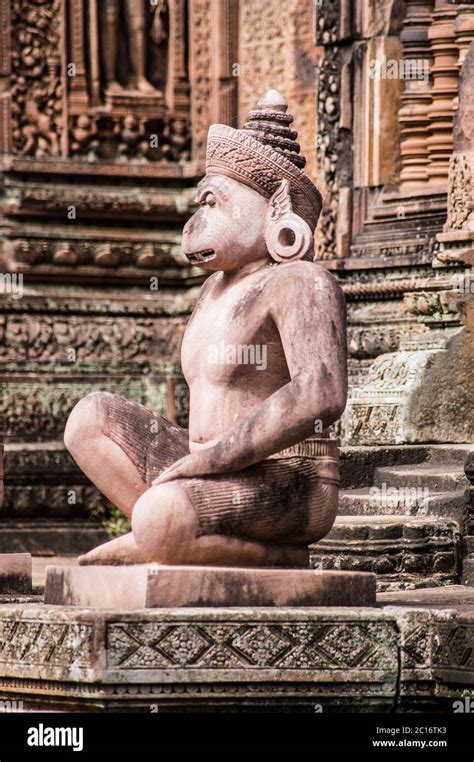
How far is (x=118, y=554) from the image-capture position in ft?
24.3

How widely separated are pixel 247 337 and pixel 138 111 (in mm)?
8470

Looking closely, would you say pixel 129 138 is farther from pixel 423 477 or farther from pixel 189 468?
pixel 189 468

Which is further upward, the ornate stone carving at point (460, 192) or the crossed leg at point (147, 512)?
the ornate stone carving at point (460, 192)

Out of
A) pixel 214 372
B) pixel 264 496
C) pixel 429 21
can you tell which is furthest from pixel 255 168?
pixel 429 21

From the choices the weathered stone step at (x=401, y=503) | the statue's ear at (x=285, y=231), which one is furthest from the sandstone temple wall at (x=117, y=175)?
the statue's ear at (x=285, y=231)

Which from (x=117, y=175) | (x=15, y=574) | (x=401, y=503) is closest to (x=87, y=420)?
(x=15, y=574)

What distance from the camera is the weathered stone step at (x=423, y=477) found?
9.68 m

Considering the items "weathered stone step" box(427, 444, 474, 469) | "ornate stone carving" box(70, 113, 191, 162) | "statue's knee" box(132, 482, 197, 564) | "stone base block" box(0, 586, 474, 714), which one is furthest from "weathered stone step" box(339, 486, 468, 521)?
"ornate stone carving" box(70, 113, 191, 162)

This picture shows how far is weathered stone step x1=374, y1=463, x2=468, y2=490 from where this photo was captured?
31.8 ft

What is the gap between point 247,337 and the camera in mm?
7488

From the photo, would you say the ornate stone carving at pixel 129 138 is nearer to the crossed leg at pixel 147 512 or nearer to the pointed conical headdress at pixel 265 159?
the pointed conical headdress at pixel 265 159

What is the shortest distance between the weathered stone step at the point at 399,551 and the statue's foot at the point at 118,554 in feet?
5.23

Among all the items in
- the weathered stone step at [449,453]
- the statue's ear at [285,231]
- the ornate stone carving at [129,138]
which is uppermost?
the statue's ear at [285,231]

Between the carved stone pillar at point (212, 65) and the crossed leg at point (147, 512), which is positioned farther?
the carved stone pillar at point (212, 65)
